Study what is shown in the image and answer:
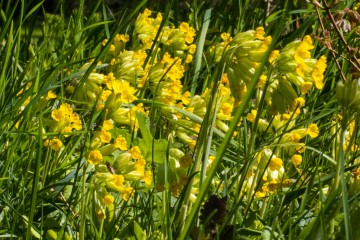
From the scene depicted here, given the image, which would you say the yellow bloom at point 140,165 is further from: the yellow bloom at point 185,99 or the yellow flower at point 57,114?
the yellow bloom at point 185,99

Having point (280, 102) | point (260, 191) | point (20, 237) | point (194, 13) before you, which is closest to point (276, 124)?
point (260, 191)

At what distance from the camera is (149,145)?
2111 mm

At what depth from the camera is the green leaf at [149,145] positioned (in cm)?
205

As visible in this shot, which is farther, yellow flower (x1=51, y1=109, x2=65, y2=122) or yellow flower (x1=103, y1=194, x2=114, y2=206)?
yellow flower (x1=51, y1=109, x2=65, y2=122)

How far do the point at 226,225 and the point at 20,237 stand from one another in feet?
1.99

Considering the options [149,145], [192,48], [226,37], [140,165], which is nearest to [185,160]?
[140,165]

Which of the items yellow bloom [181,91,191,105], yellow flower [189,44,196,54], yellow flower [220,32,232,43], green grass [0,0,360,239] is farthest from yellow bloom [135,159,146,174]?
yellow flower [189,44,196,54]

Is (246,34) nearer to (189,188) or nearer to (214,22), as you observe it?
(189,188)

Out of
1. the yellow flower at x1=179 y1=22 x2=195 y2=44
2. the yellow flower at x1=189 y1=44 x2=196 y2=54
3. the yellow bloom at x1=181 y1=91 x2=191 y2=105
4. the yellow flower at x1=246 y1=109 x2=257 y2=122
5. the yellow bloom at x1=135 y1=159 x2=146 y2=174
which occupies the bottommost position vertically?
the yellow flower at x1=189 y1=44 x2=196 y2=54

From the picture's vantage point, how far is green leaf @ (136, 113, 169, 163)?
2.05 metres

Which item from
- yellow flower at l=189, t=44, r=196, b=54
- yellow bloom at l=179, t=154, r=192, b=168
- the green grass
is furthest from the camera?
yellow flower at l=189, t=44, r=196, b=54

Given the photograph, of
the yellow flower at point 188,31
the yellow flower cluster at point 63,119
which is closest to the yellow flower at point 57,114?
the yellow flower cluster at point 63,119

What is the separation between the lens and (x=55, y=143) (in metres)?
2.04

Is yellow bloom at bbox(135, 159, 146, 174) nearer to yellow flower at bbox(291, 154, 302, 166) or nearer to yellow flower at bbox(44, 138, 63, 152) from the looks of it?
yellow flower at bbox(44, 138, 63, 152)
